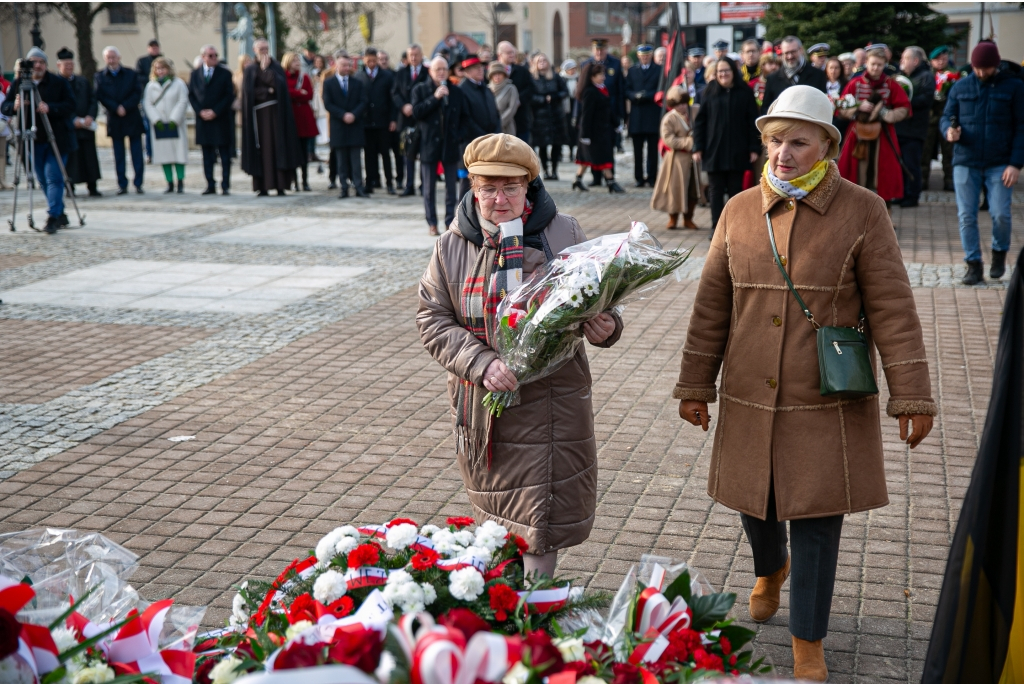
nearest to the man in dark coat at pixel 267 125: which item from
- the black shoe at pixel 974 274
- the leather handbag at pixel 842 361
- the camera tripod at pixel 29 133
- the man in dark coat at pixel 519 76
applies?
the man in dark coat at pixel 519 76

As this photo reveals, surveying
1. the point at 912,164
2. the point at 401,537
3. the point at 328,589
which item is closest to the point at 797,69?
the point at 912,164

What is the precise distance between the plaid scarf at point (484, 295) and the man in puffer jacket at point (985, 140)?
728cm

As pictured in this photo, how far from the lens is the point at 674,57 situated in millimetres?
16609

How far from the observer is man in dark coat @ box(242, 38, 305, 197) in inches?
680

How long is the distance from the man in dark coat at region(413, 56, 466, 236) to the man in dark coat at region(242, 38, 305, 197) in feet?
15.1

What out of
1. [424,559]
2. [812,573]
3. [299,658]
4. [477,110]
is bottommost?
[812,573]

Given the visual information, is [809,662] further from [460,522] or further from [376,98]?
[376,98]

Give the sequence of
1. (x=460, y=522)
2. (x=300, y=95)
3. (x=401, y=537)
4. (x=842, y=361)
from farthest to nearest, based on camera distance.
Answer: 1. (x=300, y=95)
2. (x=842, y=361)
3. (x=460, y=522)
4. (x=401, y=537)

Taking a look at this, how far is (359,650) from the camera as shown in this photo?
202 cm

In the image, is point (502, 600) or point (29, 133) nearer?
point (502, 600)

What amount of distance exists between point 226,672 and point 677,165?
11.8 metres

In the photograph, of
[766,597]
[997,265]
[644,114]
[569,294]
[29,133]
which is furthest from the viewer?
[644,114]

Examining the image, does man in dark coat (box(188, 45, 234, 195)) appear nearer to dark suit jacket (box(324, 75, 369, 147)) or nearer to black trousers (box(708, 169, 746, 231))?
dark suit jacket (box(324, 75, 369, 147))

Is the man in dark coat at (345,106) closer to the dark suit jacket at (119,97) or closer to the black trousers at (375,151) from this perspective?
the black trousers at (375,151)
